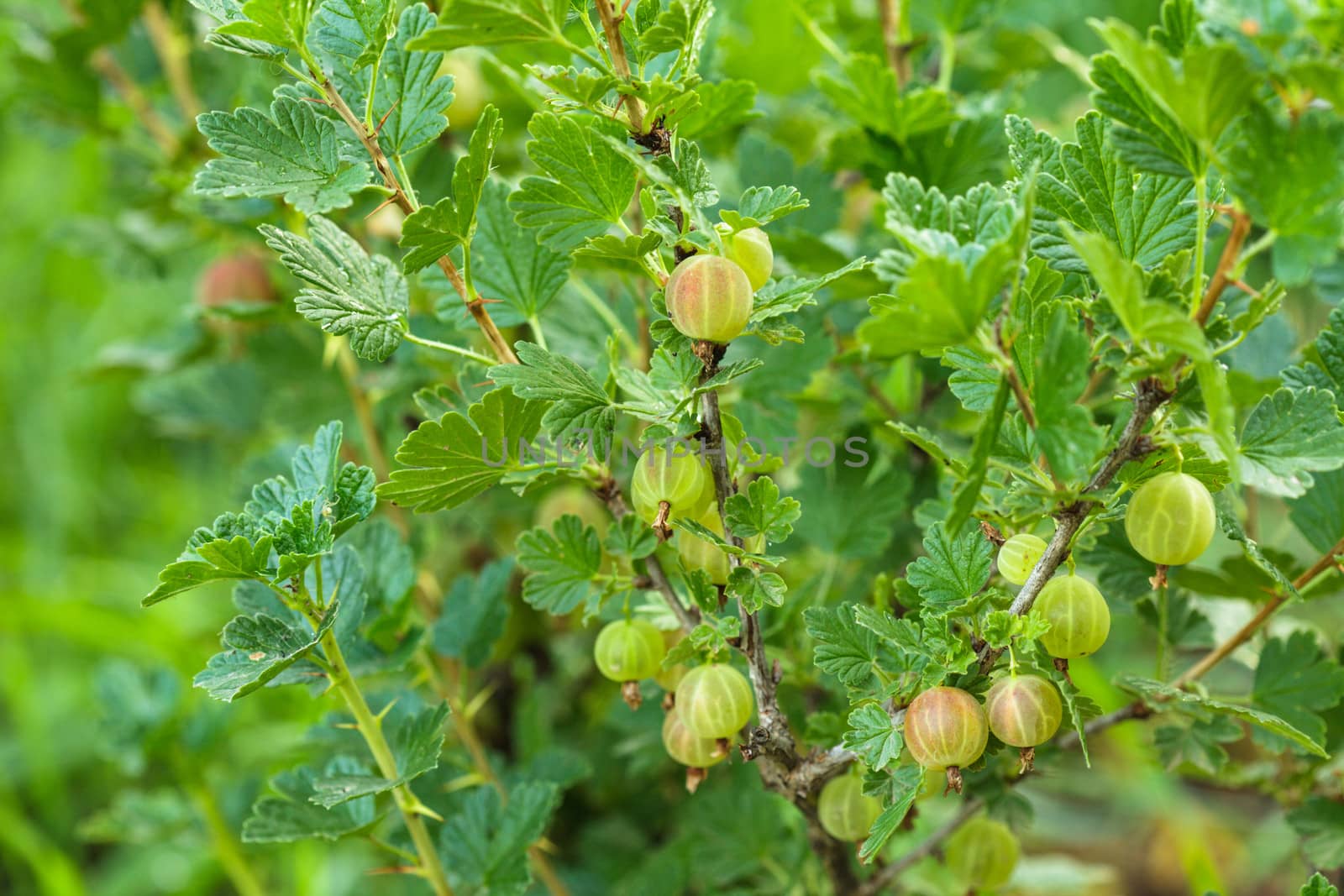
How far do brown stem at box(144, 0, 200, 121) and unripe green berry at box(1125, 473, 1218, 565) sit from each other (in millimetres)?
1100

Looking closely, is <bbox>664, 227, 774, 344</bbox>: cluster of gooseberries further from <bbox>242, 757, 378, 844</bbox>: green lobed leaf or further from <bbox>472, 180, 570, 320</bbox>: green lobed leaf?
<bbox>242, 757, 378, 844</bbox>: green lobed leaf

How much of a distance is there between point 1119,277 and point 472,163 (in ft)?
1.02

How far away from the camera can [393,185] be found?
563mm

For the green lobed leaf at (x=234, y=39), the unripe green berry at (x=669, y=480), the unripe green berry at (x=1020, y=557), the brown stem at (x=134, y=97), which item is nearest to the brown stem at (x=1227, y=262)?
the unripe green berry at (x=1020, y=557)

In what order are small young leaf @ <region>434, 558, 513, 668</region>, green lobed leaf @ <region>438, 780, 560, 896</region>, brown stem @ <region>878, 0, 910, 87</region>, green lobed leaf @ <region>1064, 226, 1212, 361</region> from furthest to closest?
brown stem @ <region>878, 0, 910, 87</region>
small young leaf @ <region>434, 558, 513, 668</region>
green lobed leaf @ <region>438, 780, 560, 896</region>
green lobed leaf @ <region>1064, 226, 1212, 361</region>

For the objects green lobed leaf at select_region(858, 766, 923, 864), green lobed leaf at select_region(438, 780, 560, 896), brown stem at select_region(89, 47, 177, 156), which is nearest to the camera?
green lobed leaf at select_region(858, 766, 923, 864)

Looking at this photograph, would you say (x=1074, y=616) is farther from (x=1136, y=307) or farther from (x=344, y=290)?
(x=344, y=290)

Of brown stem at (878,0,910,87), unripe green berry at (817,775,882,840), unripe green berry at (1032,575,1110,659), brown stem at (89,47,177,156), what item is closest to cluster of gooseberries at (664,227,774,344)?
unripe green berry at (1032,575,1110,659)

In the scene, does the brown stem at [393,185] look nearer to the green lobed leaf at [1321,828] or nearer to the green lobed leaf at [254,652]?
the green lobed leaf at [254,652]

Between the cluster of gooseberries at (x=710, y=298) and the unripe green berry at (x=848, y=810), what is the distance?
328 millimetres

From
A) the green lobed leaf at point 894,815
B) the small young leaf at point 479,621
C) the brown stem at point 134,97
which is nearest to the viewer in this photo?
the green lobed leaf at point 894,815

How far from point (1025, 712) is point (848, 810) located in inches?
8.5

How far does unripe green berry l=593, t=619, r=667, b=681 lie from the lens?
2.12ft

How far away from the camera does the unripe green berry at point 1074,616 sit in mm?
540
